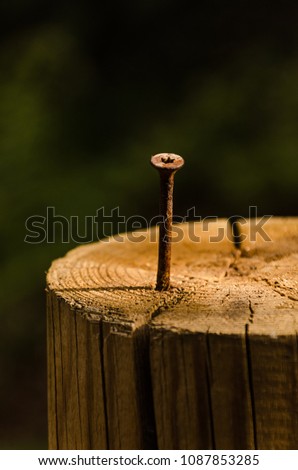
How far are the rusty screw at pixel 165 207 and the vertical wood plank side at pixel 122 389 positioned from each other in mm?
335

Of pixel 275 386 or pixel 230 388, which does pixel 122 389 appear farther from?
pixel 275 386

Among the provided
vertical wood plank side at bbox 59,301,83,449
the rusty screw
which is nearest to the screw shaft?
the rusty screw

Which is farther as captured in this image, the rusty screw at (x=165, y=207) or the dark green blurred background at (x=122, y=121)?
the dark green blurred background at (x=122, y=121)

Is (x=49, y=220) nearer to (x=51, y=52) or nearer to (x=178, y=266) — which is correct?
(x=51, y=52)

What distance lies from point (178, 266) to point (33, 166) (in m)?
3.64

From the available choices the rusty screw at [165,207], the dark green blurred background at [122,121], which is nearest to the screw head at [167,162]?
the rusty screw at [165,207]

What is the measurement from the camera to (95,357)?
172 cm

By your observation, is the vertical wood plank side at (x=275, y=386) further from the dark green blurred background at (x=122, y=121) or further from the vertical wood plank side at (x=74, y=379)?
the dark green blurred background at (x=122, y=121)

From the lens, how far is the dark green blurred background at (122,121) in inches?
219

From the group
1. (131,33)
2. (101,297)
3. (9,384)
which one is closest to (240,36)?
(131,33)

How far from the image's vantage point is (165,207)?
198 centimetres

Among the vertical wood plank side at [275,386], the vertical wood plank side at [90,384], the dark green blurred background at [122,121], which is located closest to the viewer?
the vertical wood plank side at [275,386]

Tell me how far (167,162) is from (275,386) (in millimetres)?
723

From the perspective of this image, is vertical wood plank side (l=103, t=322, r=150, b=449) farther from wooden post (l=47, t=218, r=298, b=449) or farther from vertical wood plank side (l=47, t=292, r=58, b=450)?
vertical wood plank side (l=47, t=292, r=58, b=450)
